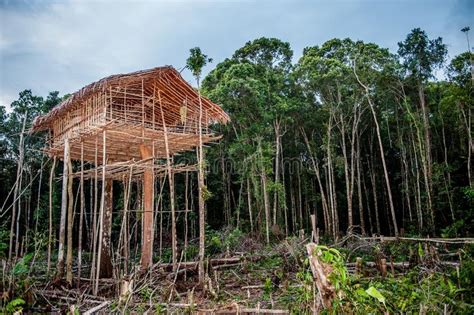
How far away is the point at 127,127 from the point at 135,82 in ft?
5.16

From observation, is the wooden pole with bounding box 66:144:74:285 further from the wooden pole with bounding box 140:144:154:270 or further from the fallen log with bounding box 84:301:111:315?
the fallen log with bounding box 84:301:111:315

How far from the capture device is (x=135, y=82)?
33.9ft

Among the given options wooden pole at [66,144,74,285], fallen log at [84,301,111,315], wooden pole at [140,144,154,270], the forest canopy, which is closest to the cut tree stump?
fallen log at [84,301,111,315]

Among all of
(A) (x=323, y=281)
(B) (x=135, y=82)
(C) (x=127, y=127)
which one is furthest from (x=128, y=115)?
(A) (x=323, y=281)

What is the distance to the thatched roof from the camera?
31.6 ft

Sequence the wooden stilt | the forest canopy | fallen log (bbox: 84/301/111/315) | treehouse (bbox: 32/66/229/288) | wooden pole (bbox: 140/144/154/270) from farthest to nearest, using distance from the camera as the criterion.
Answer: the forest canopy, wooden pole (bbox: 140/144/154/270), treehouse (bbox: 32/66/229/288), the wooden stilt, fallen log (bbox: 84/301/111/315)

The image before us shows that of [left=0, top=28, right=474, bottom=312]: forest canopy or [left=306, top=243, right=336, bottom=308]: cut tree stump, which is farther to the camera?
[left=0, top=28, right=474, bottom=312]: forest canopy

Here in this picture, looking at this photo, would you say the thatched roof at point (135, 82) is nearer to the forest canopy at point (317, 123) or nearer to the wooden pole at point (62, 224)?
the wooden pole at point (62, 224)

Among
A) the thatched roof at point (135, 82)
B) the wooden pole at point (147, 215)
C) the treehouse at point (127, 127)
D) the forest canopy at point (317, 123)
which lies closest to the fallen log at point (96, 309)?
the treehouse at point (127, 127)

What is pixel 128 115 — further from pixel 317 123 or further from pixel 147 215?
pixel 317 123

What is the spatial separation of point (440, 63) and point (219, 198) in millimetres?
16586

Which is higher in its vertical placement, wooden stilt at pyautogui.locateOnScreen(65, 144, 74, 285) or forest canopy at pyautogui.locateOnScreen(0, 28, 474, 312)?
forest canopy at pyautogui.locateOnScreen(0, 28, 474, 312)

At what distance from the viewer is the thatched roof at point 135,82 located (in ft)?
31.6

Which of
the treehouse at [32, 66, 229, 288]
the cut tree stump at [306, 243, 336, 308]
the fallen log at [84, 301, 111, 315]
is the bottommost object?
the fallen log at [84, 301, 111, 315]
